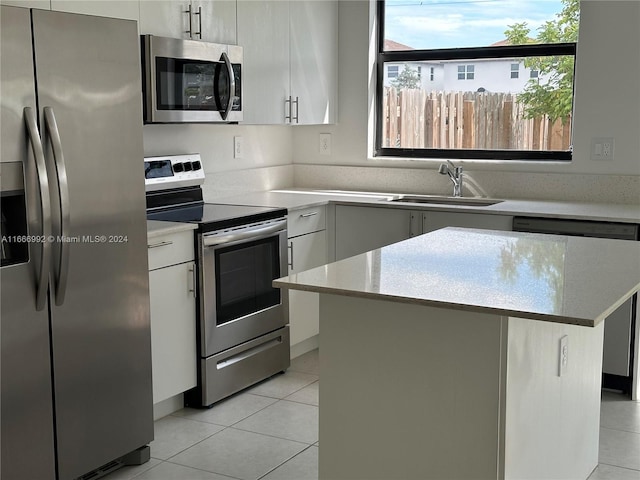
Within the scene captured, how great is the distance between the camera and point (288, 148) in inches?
211

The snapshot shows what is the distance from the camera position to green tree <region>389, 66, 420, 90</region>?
5.10 m

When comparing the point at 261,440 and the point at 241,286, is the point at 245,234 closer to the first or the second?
the point at 241,286

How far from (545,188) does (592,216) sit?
2.34ft

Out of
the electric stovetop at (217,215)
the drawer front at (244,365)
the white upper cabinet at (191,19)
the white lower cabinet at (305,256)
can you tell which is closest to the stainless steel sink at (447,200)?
the white lower cabinet at (305,256)

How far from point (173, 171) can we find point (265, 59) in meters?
0.81

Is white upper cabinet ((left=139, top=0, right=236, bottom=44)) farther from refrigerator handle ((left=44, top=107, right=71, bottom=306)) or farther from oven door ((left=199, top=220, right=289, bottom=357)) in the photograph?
refrigerator handle ((left=44, top=107, right=71, bottom=306))

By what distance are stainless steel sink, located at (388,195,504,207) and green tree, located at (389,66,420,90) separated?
0.77 metres

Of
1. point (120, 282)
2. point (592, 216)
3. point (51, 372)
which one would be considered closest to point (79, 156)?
point (120, 282)

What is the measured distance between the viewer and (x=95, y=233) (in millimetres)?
2893

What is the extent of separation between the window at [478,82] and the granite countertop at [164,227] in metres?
1.99

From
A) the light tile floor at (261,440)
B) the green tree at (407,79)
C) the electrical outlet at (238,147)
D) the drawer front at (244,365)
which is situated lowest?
the light tile floor at (261,440)

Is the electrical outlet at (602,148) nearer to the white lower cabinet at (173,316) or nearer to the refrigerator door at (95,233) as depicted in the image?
the white lower cabinet at (173,316)

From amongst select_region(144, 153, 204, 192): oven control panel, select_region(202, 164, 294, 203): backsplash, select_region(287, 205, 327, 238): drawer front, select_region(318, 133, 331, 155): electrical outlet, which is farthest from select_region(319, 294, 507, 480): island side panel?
select_region(318, 133, 331, 155): electrical outlet

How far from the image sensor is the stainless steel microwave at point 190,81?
362 centimetres
